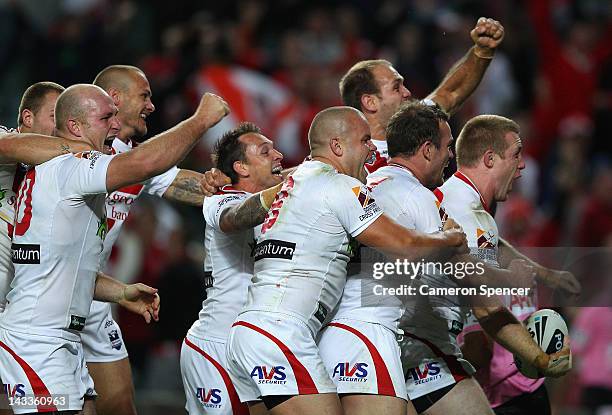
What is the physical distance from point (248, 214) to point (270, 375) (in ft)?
3.53

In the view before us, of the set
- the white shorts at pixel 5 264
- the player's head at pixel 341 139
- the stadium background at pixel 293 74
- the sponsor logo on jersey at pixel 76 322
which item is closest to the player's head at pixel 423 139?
the player's head at pixel 341 139

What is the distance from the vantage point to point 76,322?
24.5 ft

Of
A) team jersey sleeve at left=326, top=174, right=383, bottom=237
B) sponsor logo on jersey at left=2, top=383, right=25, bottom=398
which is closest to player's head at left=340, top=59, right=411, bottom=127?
team jersey sleeve at left=326, top=174, right=383, bottom=237

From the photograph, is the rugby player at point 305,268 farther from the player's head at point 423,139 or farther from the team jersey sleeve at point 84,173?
the team jersey sleeve at point 84,173

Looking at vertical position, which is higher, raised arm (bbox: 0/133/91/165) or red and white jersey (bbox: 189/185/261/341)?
raised arm (bbox: 0/133/91/165)

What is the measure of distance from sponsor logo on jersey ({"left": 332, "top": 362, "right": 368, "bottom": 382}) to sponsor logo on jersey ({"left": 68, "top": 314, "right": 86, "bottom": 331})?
63.1 inches

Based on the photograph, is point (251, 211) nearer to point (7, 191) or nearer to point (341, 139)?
point (341, 139)

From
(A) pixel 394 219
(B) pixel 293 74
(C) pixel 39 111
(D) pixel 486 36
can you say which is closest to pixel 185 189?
(C) pixel 39 111

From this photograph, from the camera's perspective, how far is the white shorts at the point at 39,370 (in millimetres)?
7234

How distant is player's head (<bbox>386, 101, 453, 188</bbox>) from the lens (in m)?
7.77

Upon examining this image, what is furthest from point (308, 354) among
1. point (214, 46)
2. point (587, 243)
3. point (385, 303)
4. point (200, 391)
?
point (214, 46)

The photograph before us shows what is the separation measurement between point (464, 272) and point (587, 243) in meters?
6.12

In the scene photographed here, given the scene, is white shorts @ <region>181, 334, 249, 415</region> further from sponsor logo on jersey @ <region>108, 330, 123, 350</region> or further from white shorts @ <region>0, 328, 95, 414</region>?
white shorts @ <region>0, 328, 95, 414</region>

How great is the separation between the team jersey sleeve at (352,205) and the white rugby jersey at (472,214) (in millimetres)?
964
